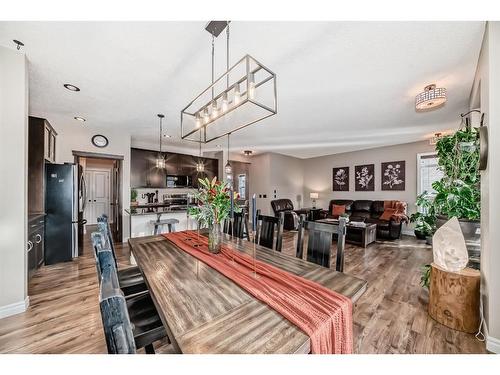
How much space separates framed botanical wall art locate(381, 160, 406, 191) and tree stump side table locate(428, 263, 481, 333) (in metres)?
4.72

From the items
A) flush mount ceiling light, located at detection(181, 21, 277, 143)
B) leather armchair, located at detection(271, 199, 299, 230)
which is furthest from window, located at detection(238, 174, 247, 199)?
flush mount ceiling light, located at detection(181, 21, 277, 143)

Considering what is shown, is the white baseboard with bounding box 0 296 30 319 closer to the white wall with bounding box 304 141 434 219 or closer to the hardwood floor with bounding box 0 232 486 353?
the hardwood floor with bounding box 0 232 486 353

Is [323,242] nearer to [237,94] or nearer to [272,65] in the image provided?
[237,94]

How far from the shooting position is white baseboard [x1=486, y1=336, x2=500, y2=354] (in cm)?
158

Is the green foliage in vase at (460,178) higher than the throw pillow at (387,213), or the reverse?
the green foliage in vase at (460,178)

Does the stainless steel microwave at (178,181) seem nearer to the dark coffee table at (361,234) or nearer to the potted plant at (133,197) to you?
the potted plant at (133,197)

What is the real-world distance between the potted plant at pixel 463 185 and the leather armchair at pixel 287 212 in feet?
12.7

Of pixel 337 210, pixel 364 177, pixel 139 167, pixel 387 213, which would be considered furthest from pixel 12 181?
pixel 364 177

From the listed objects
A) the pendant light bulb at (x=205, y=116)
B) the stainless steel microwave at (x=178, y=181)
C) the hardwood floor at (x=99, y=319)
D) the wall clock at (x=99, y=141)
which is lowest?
the hardwood floor at (x=99, y=319)

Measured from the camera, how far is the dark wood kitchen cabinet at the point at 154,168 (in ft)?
17.6

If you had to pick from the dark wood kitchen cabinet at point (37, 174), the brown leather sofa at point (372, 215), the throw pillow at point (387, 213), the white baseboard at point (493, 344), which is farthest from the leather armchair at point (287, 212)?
the dark wood kitchen cabinet at point (37, 174)

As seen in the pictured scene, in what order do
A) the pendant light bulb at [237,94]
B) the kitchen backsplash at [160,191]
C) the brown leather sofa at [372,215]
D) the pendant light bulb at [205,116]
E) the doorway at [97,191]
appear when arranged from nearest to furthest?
the pendant light bulb at [237,94] → the pendant light bulb at [205,116] → the brown leather sofa at [372,215] → the kitchen backsplash at [160,191] → the doorway at [97,191]
